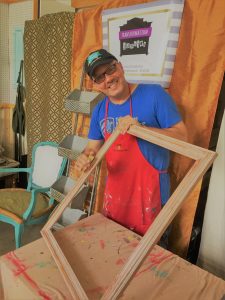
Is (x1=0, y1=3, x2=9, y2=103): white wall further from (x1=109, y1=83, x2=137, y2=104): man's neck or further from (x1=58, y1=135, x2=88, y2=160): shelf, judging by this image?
(x1=109, y1=83, x2=137, y2=104): man's neck

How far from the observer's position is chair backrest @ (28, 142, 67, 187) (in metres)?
2.22

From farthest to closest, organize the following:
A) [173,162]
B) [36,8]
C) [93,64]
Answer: [36,8]
[173,162]
[93,64]

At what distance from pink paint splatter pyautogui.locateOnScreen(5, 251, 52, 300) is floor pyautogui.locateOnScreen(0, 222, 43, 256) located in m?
1.23

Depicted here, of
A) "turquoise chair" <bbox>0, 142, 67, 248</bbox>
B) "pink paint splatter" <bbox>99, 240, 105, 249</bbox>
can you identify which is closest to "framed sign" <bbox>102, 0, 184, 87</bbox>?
"pink paint splatter" <bbox>99, 240, 105, 249</bbox>

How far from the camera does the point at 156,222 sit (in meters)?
0.77

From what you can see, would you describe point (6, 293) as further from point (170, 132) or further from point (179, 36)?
point (179, 36)

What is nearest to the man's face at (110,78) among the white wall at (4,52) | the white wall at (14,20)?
the white wall at (14,20)

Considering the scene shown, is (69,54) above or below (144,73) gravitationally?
above

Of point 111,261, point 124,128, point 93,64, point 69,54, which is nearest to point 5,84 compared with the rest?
point 69,54

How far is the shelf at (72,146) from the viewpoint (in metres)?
1.75

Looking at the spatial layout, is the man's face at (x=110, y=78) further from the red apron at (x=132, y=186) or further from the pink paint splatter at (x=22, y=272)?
the pink paint splatter at (x=22, y=272)

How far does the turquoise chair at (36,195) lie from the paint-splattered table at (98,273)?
86 centimetres

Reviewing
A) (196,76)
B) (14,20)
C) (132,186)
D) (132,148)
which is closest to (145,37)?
(196,76)

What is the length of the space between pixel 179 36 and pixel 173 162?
67 centimetres
